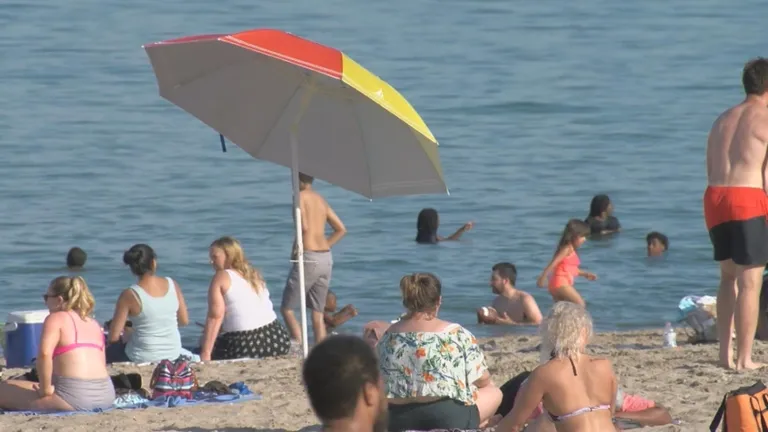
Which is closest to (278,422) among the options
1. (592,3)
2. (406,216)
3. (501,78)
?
(406,216)

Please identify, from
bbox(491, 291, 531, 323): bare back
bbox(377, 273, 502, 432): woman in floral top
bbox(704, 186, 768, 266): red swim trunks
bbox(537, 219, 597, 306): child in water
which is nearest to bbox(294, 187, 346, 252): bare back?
bbox(537, 219, 597, 306): child in water

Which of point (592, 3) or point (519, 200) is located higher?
point (592, 3)

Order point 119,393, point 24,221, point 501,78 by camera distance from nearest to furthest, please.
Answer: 1. point 119,393
2. point 24,221
3. point 501,78

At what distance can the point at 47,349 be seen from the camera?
742 centimetres

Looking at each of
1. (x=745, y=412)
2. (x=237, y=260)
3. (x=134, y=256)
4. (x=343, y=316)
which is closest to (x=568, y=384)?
(x=745, y=412)

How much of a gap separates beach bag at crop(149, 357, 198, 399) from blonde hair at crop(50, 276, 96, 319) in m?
0.58

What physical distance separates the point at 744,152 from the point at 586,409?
91.9 inches

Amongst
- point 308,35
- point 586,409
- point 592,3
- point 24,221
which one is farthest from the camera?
point 592,3

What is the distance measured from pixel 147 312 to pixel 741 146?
3.76 meters

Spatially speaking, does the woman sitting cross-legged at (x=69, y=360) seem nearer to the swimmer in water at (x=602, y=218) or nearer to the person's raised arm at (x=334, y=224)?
the person's raised arm at (x=334, y=224)

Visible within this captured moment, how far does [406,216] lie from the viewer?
19.5 meters

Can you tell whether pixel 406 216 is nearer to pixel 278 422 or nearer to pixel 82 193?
pixel 82 193

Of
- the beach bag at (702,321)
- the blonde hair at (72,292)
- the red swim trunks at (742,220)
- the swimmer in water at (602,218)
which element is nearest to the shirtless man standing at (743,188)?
the red swim trunks at (742,220)

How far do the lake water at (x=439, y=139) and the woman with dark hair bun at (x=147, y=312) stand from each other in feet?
12.9
